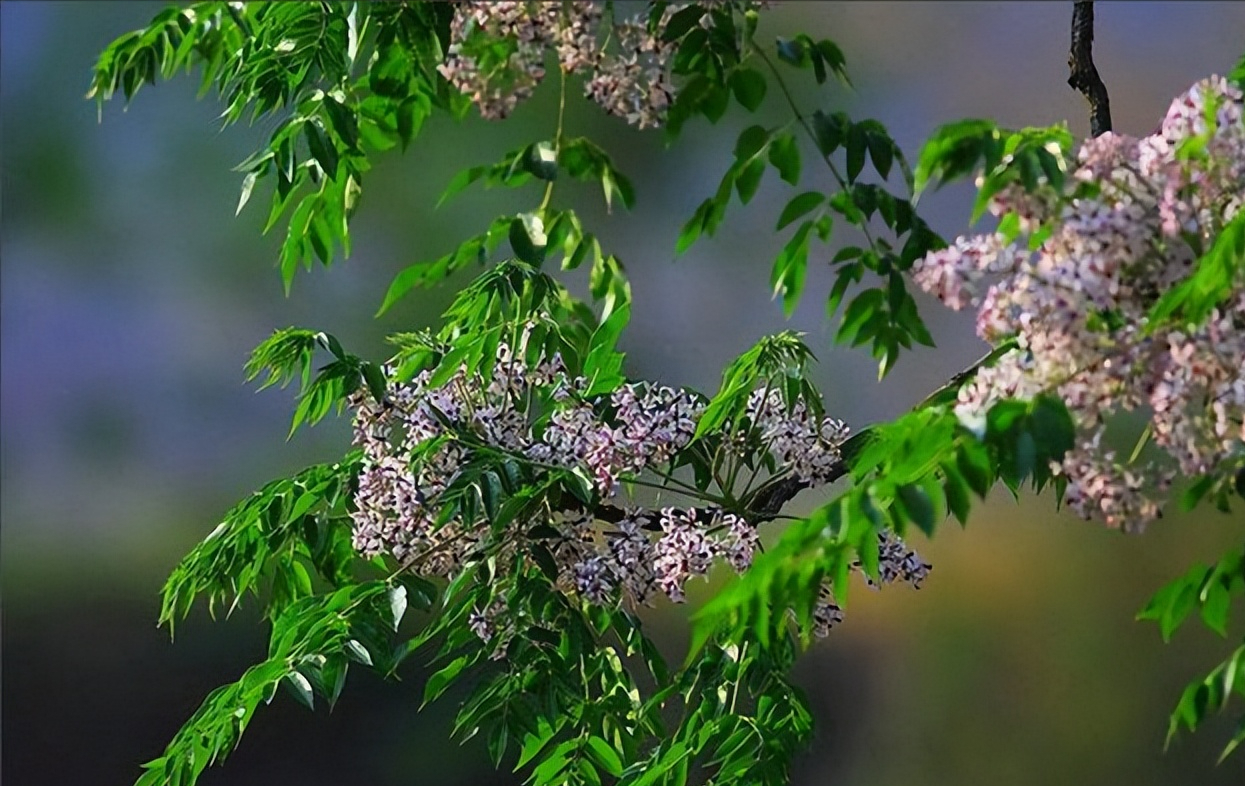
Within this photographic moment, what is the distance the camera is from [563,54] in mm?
1185

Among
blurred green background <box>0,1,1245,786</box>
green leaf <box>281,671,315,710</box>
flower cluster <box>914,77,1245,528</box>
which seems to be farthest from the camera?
blurred green background <box>0,1,1245,786</box>

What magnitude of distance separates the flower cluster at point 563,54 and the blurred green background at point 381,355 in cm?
74

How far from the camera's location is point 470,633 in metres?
1.24

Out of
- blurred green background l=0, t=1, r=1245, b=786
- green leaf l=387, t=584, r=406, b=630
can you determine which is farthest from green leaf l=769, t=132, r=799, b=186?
blurred green background l=0, t=1, r=1245, b=786

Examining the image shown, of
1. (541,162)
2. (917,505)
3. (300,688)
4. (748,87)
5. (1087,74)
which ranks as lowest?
(300,688)

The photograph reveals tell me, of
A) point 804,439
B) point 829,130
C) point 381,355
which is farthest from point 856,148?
point 381,355

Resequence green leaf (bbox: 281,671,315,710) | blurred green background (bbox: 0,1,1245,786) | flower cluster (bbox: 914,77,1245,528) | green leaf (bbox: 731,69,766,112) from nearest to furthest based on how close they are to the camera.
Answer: flower cluster (bbox: 914,77,1245,528) → green leaf (bbox: 281,671,315,710) → green leaf (bbox: 731,69,766,112) → blurred green background (bbox: 0,1,1245,786)

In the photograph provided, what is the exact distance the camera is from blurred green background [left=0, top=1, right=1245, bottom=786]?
1848 millimetres

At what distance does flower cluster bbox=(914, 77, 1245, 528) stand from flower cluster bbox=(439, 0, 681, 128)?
382 mm

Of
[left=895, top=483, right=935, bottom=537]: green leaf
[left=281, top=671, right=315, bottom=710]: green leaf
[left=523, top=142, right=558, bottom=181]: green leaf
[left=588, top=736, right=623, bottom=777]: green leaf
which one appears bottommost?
[left=281, top=671, right=315, bottom=710]: green leaf

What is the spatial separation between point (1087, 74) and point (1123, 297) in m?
0.46

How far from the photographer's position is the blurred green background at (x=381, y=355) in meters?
1.85

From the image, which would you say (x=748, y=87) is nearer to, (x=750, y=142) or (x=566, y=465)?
(x=750, y=142)

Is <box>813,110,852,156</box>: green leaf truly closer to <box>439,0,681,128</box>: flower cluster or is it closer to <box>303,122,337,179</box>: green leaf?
<box>439,0,681,128</box>: flower cluster
